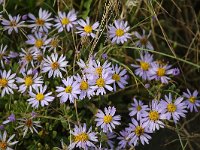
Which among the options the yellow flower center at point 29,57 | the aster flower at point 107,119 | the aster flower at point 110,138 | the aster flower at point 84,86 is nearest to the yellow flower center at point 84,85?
the aster flower at point 84,86

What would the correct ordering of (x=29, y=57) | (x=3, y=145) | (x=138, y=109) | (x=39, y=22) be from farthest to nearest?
(x=39, y=22) → (x=29, y=57) → (x=138, y=109) → (x=3, y=145)

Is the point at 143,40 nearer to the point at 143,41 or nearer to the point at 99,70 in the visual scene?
the point at 143,41

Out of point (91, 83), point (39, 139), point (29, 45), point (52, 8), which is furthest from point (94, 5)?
point (39, 139)

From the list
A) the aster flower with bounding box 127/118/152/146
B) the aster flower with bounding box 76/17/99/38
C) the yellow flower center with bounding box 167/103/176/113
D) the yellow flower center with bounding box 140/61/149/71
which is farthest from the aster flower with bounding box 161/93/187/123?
the aster flower with bounding box 76/17/99/38

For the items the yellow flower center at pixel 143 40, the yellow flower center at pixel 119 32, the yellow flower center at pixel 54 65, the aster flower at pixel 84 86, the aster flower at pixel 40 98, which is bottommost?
the aster flower at pixel 40 98

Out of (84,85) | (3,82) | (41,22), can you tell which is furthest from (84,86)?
(41,22)

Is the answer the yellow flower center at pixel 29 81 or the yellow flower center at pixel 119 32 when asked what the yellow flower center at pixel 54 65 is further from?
the yellow flower center at pixel 119 32

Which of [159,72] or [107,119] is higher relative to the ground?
[159,72]
